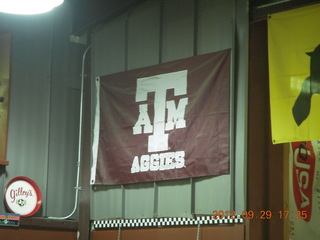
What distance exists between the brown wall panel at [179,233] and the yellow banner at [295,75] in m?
1.20

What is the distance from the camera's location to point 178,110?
7.57m

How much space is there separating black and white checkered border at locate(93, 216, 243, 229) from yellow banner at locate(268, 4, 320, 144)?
1.21m

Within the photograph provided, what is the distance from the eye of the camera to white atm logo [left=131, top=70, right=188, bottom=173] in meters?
7.55

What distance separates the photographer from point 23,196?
8.12m

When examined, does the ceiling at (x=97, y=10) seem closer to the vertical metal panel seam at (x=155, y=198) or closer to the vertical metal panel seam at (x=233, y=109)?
the vertical metal panel seam at (x=233, y=109)

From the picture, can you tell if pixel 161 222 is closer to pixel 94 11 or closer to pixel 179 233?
pixel 179 233

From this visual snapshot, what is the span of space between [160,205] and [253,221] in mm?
1362

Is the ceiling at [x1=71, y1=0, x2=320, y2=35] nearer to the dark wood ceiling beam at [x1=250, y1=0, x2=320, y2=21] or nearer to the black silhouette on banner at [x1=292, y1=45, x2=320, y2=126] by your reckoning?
the dark wood ceiling beam at [x1=250, y1=0, x2=320, y2=21]

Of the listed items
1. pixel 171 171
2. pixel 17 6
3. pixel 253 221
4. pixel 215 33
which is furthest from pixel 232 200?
pixel 17 6

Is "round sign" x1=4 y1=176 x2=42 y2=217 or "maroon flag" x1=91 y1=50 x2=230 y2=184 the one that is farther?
"round sign" x1=4 y1=176 x2=42 y2=217

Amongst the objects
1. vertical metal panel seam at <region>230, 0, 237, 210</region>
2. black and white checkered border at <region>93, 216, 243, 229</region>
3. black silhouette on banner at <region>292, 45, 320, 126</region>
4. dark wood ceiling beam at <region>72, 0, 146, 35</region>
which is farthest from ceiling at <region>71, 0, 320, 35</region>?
black and white checkered border at <region>93, 216, 243, 229</region>

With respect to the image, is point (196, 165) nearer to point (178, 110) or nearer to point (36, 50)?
point (178, 110)
